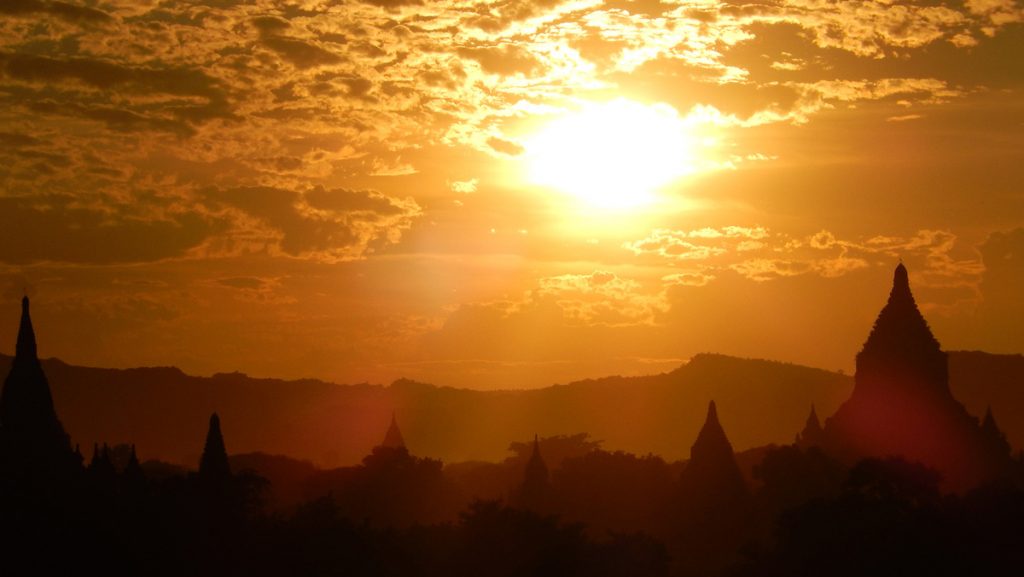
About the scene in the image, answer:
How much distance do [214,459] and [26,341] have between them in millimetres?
10715

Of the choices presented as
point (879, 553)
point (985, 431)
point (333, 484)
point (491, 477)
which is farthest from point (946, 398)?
point (491, 477)

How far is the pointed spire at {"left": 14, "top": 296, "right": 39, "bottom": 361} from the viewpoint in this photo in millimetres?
65562

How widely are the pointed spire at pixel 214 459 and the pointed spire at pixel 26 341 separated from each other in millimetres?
9223

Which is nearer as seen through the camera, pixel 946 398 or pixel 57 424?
pixel 57 424

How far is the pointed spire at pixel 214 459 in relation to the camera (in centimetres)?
6081

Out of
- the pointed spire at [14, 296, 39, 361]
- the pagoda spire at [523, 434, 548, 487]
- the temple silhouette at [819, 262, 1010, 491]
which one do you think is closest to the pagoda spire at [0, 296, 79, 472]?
the pointed spire at [14, 296, 39, 361]

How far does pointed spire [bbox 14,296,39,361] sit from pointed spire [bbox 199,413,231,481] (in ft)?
30.3

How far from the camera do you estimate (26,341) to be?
216 ft

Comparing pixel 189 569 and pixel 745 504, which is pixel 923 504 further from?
pixel 745 504

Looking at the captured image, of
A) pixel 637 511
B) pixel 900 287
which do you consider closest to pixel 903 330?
pixel 900 287

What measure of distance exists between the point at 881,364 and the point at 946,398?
135 inches

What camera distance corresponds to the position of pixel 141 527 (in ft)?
167

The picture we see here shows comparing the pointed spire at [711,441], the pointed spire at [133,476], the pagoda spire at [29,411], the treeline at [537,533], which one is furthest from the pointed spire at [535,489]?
the pagoda spire at [29,411]

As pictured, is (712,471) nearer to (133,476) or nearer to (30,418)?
(133,476)
